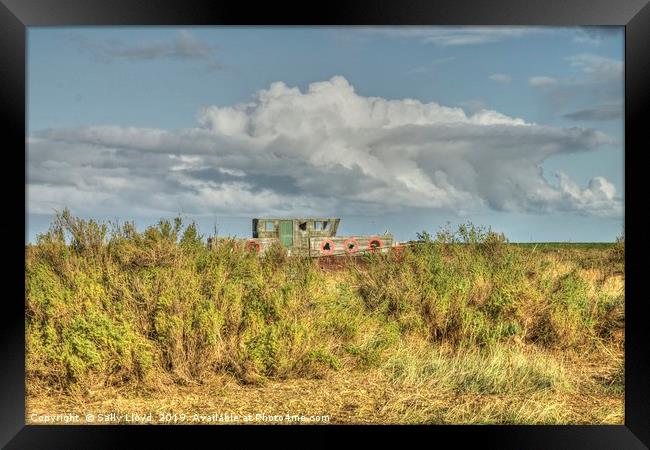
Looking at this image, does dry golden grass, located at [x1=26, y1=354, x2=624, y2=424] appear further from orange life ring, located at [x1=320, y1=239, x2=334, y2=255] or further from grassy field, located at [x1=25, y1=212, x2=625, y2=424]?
orange life ring, located at [x1=320, y1=239, x2=334, y2=255]

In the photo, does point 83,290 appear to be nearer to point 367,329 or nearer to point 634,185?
point 367,329

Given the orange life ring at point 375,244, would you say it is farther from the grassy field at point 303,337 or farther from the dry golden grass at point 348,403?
the dry golden grass at point 348,403

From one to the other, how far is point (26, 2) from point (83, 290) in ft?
10.1

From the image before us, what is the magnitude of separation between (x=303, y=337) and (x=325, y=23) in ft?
9.05

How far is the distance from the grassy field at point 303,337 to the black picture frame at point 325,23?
865 millimetres

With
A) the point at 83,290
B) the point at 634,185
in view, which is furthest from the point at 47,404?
the point at 634,185

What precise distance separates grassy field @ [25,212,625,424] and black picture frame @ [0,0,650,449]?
865 mm

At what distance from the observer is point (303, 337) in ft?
16.5

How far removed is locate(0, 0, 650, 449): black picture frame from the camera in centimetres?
312

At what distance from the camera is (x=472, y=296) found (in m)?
6.65

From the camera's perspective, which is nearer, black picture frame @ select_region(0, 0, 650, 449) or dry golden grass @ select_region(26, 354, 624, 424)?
black picture frame @ select_region(0, 0, 650, 449)

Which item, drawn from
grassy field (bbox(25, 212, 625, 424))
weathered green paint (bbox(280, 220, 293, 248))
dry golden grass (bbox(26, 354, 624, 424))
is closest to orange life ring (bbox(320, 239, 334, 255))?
weathered green paint (bbox(280, 220, 293, 248))

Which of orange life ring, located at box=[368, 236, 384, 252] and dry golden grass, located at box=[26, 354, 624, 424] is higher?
orange life ring, located at box=[368, 236, 384, 252]

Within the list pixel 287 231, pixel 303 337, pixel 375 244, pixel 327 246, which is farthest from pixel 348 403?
pixel 287 231
